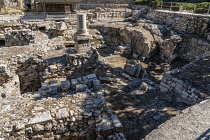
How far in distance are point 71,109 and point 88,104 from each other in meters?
0.52

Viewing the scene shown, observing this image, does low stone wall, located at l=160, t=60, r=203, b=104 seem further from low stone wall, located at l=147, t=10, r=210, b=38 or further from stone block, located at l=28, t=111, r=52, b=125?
low stone wall, located at l=147, t=10, r=210, b=38

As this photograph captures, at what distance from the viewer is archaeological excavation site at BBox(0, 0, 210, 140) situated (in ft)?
12.7

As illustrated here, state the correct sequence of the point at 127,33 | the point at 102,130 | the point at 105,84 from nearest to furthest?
the point at 102,130, the point at 105,84, the point at 127,33

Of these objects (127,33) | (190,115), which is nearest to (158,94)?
(190,115)

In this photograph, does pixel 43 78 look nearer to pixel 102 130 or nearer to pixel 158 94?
pixel 102 130

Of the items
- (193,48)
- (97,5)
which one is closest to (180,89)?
(193,48)

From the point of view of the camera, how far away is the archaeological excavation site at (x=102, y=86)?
388 centimetres

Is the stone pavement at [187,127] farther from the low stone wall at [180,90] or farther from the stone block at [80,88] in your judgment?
the stone block at [80,88]

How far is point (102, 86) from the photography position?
7488 millimetres

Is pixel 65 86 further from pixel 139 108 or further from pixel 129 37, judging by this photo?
pixel 129 37

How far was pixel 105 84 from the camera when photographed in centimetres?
771

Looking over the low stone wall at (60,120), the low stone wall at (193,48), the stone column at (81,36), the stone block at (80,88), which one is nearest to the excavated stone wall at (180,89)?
the low stone wall at (60,120)

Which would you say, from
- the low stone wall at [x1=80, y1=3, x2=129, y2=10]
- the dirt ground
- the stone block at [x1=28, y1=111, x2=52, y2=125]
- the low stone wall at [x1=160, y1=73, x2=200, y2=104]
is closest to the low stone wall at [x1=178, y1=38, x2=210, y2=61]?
the low stone wall at [x1=160, y1=73, x2=200, y2=104]

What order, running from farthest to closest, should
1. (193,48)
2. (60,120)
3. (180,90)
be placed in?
(193,48) < (180,90) < (60,120)
